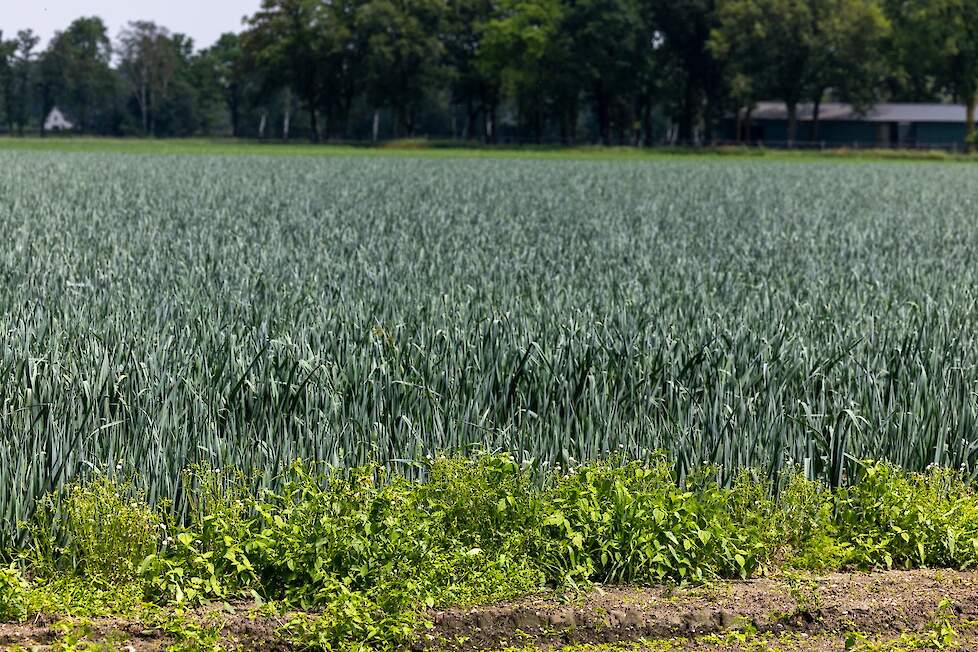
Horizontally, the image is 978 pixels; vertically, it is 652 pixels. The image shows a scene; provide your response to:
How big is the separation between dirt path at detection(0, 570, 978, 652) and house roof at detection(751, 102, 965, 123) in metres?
89.4

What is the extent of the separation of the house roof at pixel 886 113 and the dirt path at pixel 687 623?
8941cm

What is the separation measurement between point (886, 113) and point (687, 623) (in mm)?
95175

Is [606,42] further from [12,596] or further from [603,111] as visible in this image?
[12,596]

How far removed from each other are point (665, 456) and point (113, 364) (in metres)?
3.02

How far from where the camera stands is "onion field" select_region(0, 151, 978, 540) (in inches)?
236

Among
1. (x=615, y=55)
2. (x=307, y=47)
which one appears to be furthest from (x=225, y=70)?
(x=615, y=55)

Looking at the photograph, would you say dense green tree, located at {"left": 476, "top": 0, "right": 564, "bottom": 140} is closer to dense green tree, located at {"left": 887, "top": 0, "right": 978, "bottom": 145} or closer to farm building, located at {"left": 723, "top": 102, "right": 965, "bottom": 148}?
farm building, located at {"left": 723, "top": 102, "right": 965, "bottom": 148}

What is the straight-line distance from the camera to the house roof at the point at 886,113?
93438 millimetres

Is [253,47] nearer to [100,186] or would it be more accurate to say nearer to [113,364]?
[100,186]

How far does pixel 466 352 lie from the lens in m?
7.31

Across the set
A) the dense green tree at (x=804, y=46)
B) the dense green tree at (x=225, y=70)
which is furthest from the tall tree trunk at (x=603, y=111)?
the dense green tree at (x=225, y=70)

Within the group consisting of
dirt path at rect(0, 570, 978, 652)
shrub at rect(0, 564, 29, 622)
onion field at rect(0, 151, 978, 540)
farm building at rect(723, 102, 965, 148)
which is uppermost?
farm building at rect(723, 102, 965, 148)

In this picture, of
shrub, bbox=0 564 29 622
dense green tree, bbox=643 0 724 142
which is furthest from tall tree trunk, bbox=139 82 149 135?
shrub, bbox=0 564 29 622

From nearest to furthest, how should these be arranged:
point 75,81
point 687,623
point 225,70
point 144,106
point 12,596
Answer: point 12,596, point 687,623, point 144,106, point 75,81, point 225,70
